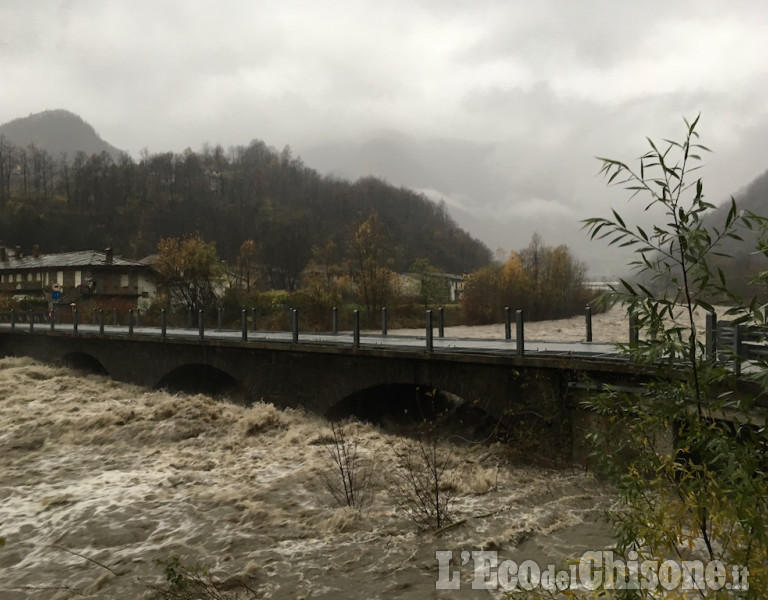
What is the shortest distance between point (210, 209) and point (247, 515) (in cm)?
9471

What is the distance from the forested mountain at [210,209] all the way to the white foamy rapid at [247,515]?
61048 mm

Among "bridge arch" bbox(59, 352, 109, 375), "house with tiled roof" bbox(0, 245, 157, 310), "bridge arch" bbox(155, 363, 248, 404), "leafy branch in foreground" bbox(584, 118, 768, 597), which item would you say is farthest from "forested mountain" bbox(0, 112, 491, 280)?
"leafy branch in foreground" bbox(584, 118, 768, 597)

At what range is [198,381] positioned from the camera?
2117 cm

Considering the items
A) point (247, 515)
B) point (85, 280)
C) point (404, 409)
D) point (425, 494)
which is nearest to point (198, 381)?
point (404, 409)

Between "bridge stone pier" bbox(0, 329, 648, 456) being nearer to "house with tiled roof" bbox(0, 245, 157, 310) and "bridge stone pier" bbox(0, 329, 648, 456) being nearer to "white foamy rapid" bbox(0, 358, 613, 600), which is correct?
"white foamy rapid" bbox(0, 358, 613, 600)

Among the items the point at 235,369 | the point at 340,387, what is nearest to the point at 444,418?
the point at 340,387

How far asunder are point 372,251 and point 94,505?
1320 inches

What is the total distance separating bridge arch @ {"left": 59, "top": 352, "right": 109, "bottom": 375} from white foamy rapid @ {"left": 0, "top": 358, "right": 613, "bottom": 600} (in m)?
13.5

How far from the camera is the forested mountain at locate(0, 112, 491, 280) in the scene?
81.5 meters

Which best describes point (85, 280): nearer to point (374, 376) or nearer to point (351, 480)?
point (374, 376)

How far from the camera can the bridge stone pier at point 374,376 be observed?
9.66m

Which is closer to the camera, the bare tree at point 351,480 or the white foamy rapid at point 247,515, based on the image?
the white foamy rapid at point 247,515

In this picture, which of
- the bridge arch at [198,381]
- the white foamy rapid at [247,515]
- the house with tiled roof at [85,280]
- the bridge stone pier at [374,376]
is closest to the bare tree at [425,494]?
the white foamy rapid at [247,515]

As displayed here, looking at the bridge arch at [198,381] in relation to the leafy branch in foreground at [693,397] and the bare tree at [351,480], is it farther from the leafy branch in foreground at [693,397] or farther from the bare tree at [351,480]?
the leafy branch in foreground at [693,397]
